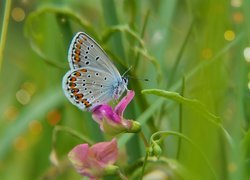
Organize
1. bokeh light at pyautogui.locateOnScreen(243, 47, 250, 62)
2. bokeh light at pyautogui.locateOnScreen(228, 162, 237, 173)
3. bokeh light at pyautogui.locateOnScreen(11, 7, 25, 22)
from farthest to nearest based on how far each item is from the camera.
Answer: bokeh light at pyautogui.locateOnScreen(11, 7, 25, 22) → bokeh light at pyautogui.locateOnScreen(243, 47, 250, 62) → bokeh light at pyautogui.locateOnScreen(228, 162, 237, 173)

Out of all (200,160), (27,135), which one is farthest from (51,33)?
(200,160)

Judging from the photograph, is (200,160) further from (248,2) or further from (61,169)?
(61,169)

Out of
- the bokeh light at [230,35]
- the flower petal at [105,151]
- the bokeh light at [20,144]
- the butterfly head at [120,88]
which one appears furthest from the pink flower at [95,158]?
the bokeh light at [20,144]

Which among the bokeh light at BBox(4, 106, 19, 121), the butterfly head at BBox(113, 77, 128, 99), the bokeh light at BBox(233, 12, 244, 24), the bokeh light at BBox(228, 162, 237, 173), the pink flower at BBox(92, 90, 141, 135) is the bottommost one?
the bokeh light at BBox(4, 106, 19, 121)

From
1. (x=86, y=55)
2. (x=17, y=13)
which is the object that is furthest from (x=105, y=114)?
(x=17, y=13)

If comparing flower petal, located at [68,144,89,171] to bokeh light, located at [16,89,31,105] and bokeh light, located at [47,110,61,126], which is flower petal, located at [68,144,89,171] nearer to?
bokeh light, located at [47,110,61,126]

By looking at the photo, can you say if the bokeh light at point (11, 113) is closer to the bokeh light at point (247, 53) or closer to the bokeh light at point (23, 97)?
the bokeh light at point (23, 97)

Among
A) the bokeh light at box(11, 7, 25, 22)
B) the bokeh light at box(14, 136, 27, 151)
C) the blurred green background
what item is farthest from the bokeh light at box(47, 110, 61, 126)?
the bokeh light at box(11, 7, 25, 22)
